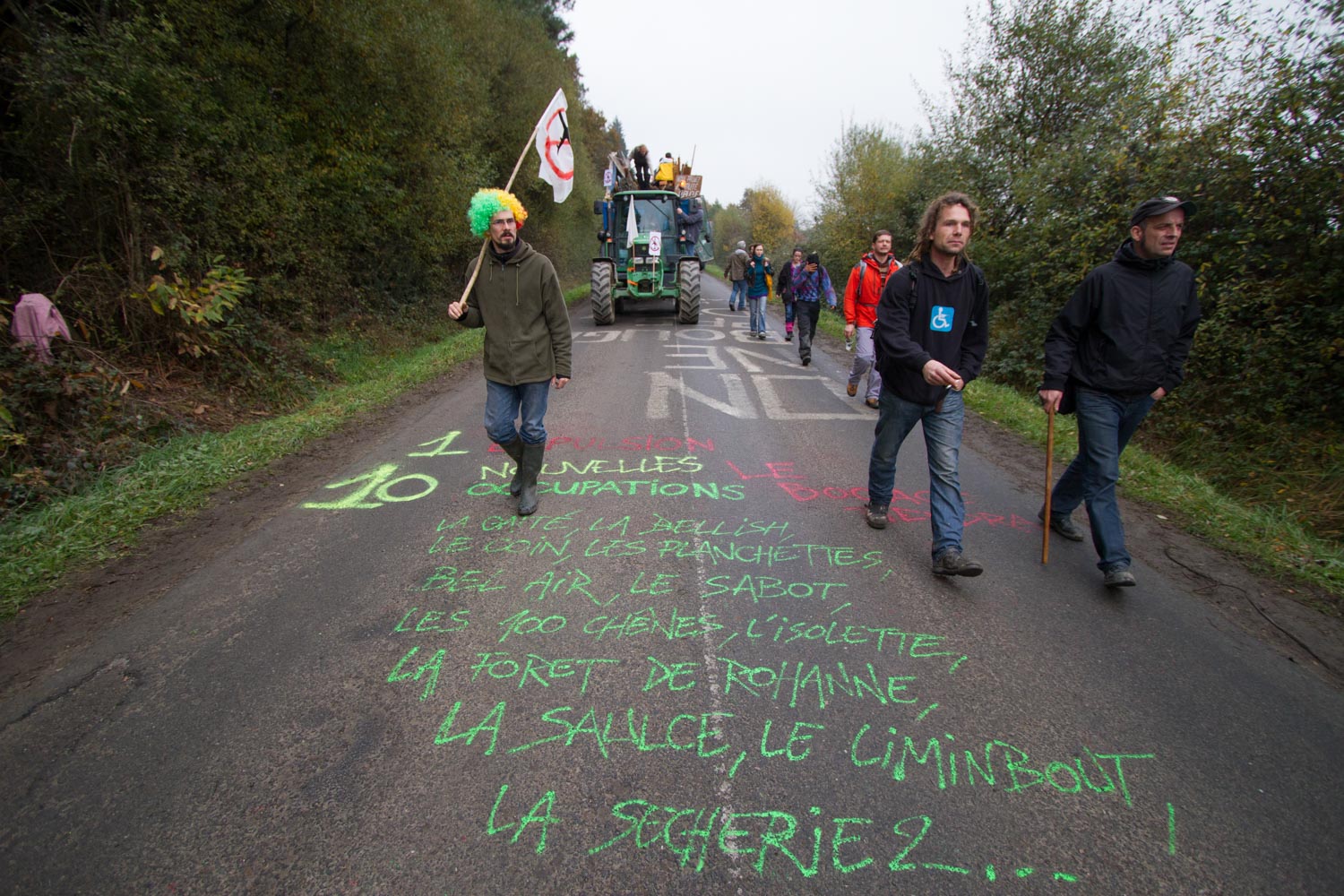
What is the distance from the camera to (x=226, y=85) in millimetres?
7457

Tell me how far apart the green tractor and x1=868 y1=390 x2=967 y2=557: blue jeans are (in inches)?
425

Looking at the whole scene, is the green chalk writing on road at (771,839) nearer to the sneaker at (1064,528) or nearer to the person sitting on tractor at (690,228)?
the sneaker at (1064,528)

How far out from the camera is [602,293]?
14461 mm

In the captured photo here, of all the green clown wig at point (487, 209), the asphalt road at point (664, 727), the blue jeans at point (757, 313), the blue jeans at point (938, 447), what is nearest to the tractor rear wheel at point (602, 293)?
the blue jeans at point (757, 313)

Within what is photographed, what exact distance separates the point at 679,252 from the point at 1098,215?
9226 mm

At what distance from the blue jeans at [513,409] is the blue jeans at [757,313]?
31.1 ft

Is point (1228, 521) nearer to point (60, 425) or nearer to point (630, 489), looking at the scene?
point (630, 489)

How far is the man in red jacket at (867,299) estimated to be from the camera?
6684mm

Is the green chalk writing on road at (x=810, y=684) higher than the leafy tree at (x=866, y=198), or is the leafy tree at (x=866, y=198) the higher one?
the leafy tree at (x=866, y=198)

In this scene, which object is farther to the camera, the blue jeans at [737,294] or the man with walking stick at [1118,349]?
the blue jeans at [737,294]

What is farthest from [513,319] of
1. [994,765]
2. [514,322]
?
[994,765]

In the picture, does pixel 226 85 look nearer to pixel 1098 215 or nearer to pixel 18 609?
pixel 18 609

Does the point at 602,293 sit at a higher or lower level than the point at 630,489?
higher

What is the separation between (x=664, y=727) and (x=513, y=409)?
268cm
